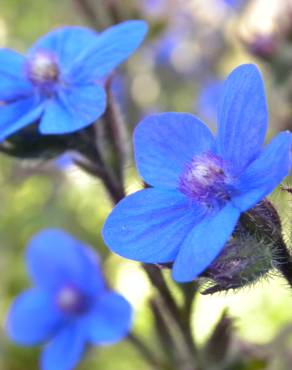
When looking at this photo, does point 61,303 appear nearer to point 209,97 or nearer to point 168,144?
point 168,144

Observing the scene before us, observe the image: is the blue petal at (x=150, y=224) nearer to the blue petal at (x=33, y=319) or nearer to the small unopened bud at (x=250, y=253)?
the small unopened bud at (x=250, y=253)

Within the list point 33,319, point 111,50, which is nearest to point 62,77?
point 111,50

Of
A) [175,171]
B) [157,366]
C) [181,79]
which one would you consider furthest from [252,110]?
[181,79]

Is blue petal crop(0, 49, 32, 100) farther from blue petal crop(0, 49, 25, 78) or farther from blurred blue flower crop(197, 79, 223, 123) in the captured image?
blurred blue flower crop(197, 79, 223, 123)

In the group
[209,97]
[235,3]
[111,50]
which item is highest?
[111,50]

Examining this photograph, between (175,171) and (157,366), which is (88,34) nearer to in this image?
(175,171)

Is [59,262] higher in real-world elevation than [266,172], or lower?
lower
